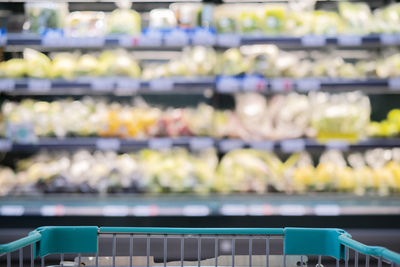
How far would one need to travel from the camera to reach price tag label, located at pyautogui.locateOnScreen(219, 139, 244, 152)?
9.86 ft

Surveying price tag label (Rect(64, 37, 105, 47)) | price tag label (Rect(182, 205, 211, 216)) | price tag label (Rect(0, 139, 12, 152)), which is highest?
price tag label (Rect(64, 37, 105, 47))

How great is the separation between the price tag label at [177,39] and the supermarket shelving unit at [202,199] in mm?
14

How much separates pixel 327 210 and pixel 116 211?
1.17m

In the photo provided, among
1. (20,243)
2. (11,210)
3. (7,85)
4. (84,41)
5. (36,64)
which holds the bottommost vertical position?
(11,210)

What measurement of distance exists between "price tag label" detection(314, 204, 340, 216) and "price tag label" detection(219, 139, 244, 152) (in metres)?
0.58

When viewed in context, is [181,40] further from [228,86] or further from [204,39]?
[228,86]

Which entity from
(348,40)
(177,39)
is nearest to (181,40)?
(177,39)

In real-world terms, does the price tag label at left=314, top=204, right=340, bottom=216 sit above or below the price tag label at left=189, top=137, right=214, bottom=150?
below

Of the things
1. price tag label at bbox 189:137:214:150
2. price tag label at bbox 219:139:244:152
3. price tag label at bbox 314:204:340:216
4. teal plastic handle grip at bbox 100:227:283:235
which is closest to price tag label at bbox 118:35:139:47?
price tag label at bbox 189:137:214:150

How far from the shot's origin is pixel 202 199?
2.96 m

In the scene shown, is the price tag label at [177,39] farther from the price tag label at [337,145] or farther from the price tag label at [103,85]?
the price tag label at [337,145]

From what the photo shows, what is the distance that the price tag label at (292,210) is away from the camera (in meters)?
2.73

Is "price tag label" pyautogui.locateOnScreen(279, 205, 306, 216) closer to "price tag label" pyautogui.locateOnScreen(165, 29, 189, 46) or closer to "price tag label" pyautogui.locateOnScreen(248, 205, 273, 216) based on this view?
"price tag label" pyautogui.locateOnScreen(248, 205, 273, 216)

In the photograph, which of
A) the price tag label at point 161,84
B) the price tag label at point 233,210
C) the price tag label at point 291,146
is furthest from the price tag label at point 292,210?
the price tag label at point 161,84
